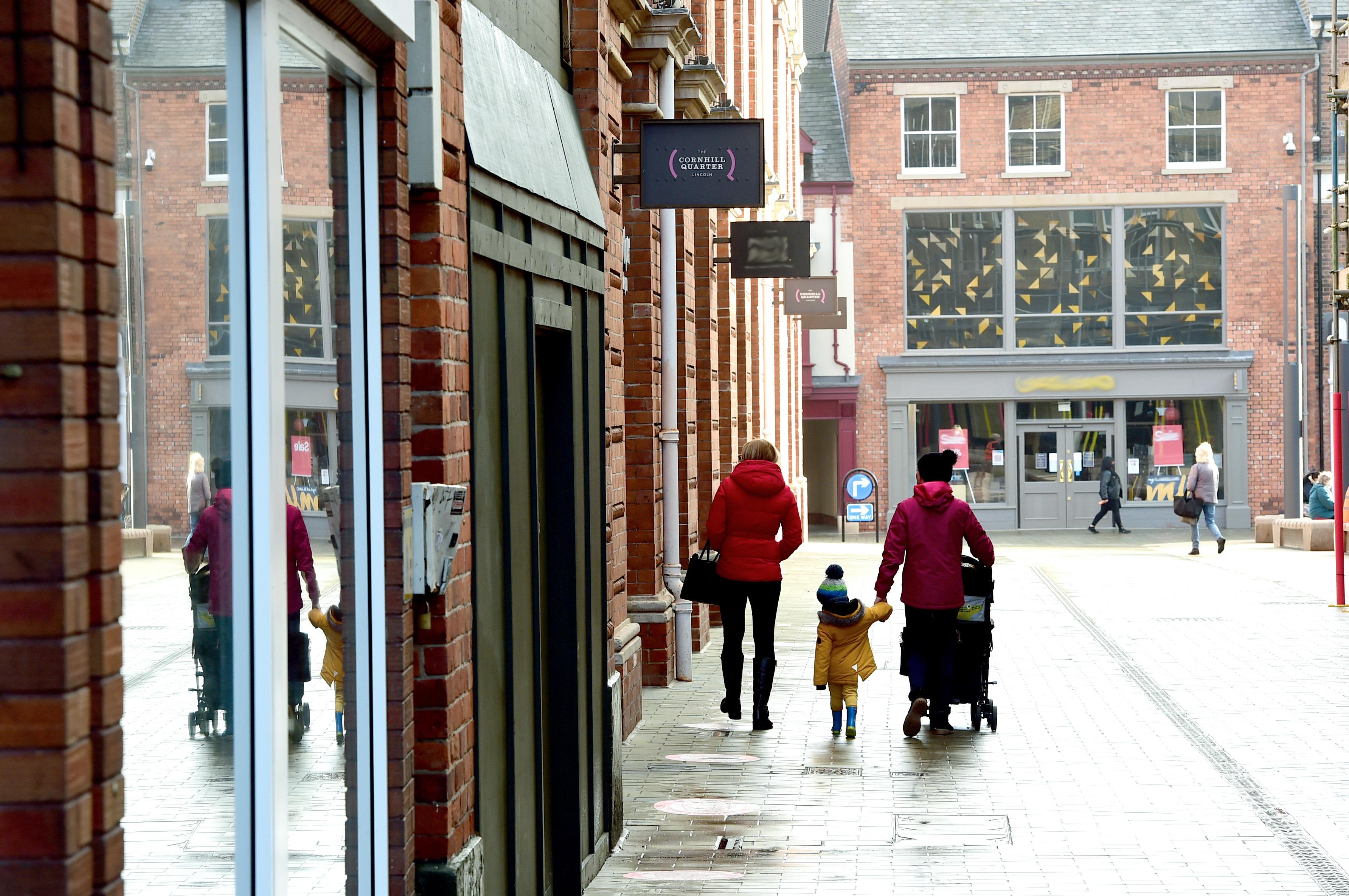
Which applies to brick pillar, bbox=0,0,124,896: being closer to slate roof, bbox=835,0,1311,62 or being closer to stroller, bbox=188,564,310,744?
stroller, bbox=188,564,310,744

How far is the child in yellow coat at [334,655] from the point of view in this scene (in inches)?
148

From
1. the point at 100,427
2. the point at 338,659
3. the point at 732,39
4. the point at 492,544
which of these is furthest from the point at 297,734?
the point at 732,39

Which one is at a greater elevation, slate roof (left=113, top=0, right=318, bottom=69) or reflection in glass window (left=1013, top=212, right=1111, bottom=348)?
reflection in glass window (left=1013, top=212, right=1111, bottom=348)

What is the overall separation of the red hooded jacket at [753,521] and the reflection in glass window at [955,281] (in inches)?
1002

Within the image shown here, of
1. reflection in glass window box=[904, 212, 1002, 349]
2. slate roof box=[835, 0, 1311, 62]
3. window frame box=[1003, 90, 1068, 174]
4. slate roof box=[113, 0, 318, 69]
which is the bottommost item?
slate roof box=[113, 0, 318, 69]

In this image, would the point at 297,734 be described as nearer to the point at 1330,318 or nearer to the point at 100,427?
the point at 100,427

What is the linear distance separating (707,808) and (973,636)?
255 centimetres

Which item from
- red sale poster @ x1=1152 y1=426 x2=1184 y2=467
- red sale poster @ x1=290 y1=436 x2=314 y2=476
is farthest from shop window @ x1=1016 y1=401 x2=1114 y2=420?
red sale poster @ x1=290 y1=436 x2=314 y2=476

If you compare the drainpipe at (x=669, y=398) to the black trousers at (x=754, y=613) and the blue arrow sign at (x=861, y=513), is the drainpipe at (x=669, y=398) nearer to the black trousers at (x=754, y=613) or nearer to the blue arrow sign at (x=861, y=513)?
the black trousers at (x=754, y=613)

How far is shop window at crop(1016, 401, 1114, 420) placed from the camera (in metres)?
34.7

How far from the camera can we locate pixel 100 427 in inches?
94.2

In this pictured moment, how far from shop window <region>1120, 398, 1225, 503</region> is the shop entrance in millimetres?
611

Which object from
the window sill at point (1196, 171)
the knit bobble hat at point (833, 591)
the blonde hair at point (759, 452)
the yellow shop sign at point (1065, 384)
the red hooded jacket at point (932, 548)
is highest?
the window sill at point (1196, 171)

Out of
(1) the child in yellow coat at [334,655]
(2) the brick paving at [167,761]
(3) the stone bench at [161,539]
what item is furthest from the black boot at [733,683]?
(3) the stone bench at [161,539]
